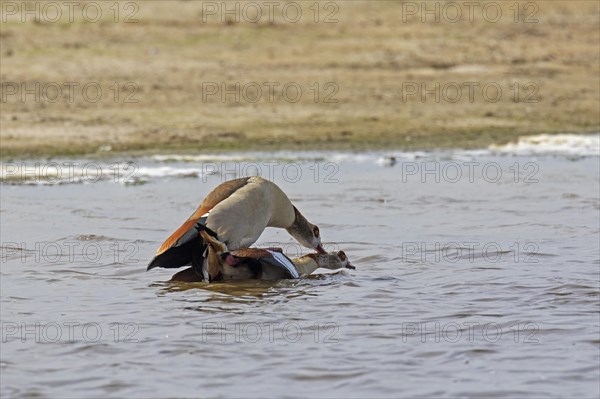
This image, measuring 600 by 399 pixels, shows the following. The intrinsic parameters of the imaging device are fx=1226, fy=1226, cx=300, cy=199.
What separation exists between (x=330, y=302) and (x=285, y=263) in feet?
1.98

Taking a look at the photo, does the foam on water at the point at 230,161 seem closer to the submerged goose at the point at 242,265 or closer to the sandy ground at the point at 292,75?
the sandy ground at the point at 292,75

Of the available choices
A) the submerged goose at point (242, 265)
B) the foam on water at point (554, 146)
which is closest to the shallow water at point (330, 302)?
the submerged goose at point (242, 265)

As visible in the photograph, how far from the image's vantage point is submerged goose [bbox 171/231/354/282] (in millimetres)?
8016

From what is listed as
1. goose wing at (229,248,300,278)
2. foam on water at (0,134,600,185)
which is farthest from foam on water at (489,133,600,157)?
goose wing at (229,248,300,278)

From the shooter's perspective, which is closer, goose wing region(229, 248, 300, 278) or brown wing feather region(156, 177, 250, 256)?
brown wing feather region(156, 177, 250, 256)

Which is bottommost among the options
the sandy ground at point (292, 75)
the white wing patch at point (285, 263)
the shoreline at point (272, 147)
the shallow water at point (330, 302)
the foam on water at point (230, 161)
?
the shallow water at point (330, 302)

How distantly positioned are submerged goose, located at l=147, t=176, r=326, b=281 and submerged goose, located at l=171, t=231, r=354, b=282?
2.2 inches

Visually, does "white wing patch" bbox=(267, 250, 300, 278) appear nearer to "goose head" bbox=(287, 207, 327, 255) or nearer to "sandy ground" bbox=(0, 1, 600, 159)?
"goose head" bbox=(287, 207, 327, 255)

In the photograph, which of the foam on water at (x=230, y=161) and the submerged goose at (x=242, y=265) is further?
the foam on water at (x=230, y=161)

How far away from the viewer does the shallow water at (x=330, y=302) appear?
6.08 meters

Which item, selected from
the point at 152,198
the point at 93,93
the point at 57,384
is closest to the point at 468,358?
the point at 57,384

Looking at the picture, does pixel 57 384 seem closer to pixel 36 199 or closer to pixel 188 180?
pixel 36 199

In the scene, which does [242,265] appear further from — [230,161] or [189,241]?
[230,161]

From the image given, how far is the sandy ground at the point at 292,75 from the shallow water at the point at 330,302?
399 centimetres
